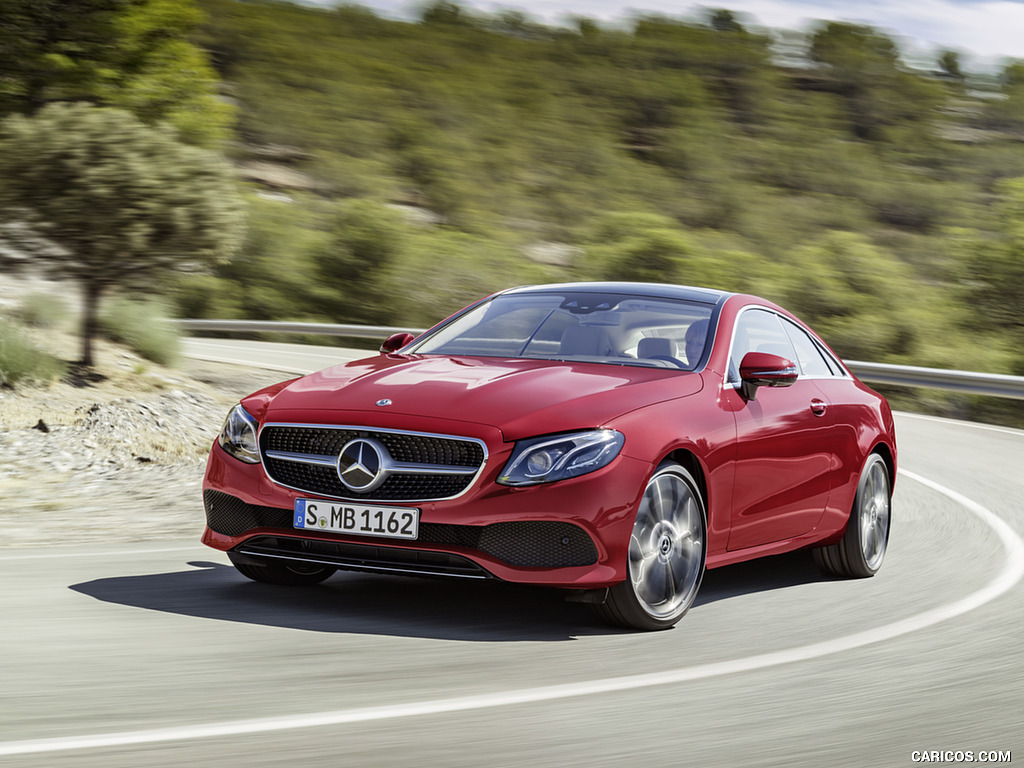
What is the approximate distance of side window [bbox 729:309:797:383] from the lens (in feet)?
23.1

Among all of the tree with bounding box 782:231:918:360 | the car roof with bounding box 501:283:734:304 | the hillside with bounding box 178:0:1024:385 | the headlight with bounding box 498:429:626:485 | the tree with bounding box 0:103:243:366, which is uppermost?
the car roof with bounding box 501:283:734:304

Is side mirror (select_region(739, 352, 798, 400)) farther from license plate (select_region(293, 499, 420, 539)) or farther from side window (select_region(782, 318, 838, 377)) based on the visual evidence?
license plate (select_region(293, 499, 420, 539))

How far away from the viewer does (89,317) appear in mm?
15633

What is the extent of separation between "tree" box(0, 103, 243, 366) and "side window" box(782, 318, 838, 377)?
30.3 feet

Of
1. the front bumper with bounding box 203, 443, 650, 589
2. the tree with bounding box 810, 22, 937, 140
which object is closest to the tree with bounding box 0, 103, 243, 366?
the front bumper with bounding box 203, 443, 650, 589

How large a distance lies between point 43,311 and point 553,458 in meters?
13.3

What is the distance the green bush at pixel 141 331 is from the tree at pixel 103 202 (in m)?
1.49

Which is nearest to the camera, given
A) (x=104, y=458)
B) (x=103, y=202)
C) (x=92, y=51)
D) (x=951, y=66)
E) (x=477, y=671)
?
(x=477, y=671)

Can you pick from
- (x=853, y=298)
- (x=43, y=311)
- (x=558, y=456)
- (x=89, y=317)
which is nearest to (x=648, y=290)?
(x=558, y=456)

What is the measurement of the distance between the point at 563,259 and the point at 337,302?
1858 centimetres

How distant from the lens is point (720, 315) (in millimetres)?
7180

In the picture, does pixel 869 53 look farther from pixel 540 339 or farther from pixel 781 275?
pixel 540 339

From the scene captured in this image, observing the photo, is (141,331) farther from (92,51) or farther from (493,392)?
(493,392)

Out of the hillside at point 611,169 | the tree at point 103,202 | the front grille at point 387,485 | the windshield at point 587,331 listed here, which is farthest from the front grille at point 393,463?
the hillside at point 611,169
